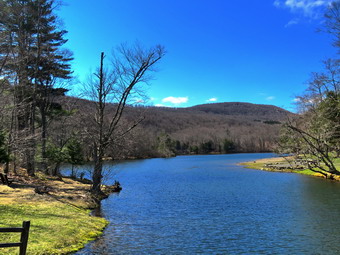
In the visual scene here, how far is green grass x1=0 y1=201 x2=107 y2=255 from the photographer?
9805mm

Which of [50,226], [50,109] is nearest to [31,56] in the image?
[50,109]

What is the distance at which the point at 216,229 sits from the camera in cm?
1379

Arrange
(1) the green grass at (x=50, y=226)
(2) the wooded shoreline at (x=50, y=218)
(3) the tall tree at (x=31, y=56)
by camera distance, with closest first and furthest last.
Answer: (1) the green grass at (x=50, y=226), (2) the wooded shoreline at (x=50, y=218), (3) the tall tree at (x=31, y=56)

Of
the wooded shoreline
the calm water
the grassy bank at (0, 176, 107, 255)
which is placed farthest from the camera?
the calm water

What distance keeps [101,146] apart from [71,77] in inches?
461

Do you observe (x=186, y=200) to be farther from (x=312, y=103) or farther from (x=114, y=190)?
(x=312, y=103)

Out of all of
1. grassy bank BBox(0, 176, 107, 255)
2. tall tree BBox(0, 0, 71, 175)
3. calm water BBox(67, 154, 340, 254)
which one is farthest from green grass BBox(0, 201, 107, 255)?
tall tree BBox(0, 0, 71, 175)

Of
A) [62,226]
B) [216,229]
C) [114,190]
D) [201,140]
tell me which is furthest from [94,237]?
[201,140]

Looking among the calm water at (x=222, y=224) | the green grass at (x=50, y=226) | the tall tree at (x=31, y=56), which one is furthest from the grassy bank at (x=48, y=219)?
the tall tree at (x=31, y=56)

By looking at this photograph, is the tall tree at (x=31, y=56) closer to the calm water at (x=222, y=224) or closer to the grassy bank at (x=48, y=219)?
the grassy bank at (x=48, y=219)

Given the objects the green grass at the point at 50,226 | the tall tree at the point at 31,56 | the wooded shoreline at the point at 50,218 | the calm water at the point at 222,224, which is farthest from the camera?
the tall tree at the point at 31,56

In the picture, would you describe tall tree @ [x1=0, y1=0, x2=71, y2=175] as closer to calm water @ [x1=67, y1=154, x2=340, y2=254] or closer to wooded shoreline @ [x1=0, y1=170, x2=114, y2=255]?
wooded shoreline @ [x1=0, y1=170, x2=114, y2=255]

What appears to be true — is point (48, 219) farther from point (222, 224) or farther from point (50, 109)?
point (50, 109)

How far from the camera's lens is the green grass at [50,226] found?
980 cm
